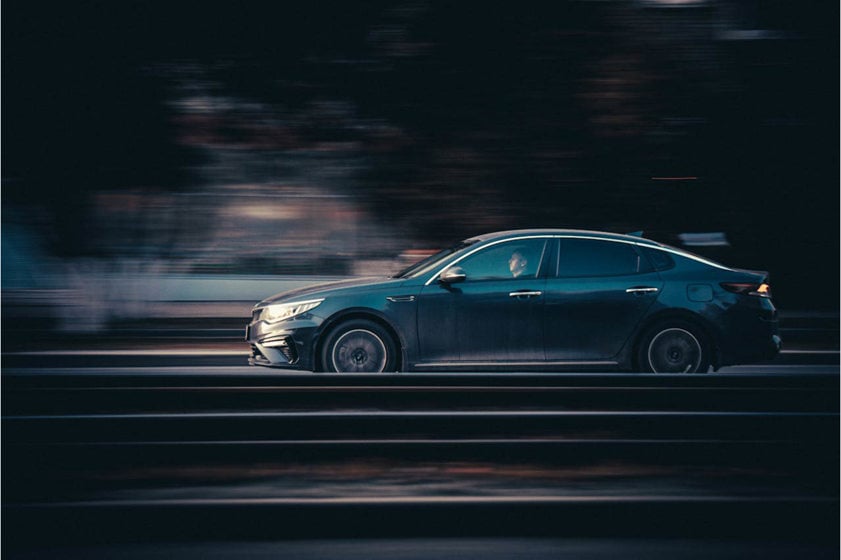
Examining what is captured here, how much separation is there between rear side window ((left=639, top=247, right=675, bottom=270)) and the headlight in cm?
284

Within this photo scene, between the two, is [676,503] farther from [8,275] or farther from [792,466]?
[8,275]

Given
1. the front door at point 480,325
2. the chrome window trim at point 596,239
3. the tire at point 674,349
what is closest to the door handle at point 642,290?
the tire at point 674,349

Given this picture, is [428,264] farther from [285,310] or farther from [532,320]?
[285,310]

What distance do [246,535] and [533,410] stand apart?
252 cm

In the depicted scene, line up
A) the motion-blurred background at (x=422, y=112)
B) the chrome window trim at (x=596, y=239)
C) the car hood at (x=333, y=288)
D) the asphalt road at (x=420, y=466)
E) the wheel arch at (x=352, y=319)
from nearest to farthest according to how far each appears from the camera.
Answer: the asphalt road at (x=420, y=466)
the wheel arch at (x=352, y=319)
the car hood at (x=333, y=288)
the chrome window trim at (x=596, y=239)
the motion-blurred background at (x=422, y=112)

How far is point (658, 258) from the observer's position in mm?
8773

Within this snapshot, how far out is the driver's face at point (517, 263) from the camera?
28.6 feet

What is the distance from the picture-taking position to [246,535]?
4.62 m

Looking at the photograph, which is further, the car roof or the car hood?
the car roof

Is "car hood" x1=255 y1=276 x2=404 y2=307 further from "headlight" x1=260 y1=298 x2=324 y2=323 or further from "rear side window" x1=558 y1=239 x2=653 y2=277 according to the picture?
"rear side window" x1=558 y1=239 x2=653 y2=277

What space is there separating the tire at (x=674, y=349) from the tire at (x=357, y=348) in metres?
2.14

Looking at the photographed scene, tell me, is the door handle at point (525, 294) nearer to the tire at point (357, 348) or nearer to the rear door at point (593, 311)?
the rear door at point (593, 311)

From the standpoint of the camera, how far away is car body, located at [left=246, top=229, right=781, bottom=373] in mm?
8531

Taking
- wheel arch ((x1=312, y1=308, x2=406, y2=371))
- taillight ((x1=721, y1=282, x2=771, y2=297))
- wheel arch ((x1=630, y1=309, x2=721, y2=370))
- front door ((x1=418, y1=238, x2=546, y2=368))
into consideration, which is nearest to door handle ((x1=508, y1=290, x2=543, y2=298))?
front door ((x1=418, y1=238, x2=546, y2=368))
